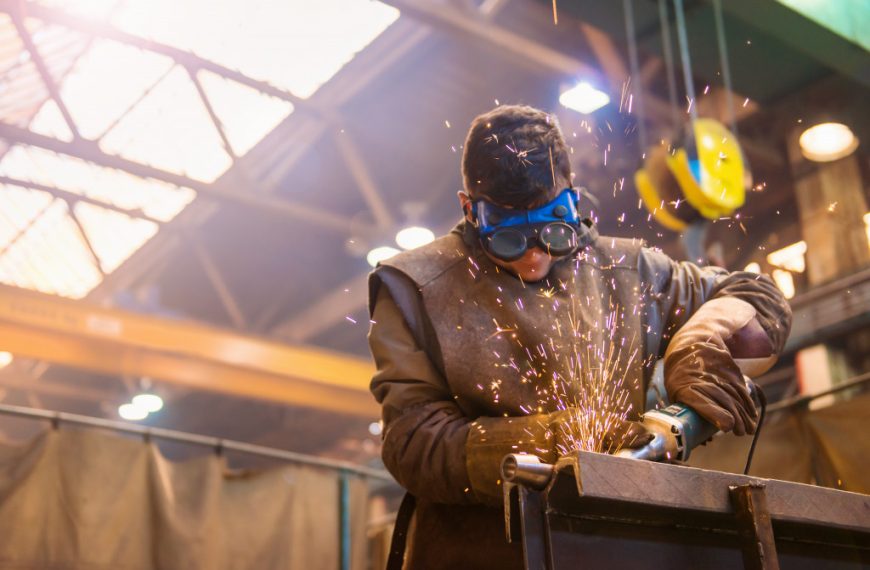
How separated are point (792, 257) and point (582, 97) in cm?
308

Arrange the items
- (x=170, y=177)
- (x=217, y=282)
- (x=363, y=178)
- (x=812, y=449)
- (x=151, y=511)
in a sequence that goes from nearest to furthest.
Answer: (x=812, y=449), (x=151, y=511), (x=170, y=177), (x=363, y=178), (x=217, y=282)

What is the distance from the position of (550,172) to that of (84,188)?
819cm

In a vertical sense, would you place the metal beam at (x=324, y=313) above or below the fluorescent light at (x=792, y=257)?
above

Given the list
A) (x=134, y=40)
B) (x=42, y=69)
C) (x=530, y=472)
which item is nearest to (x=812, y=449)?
(x=530, y=472)

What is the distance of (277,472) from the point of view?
16.6 feet

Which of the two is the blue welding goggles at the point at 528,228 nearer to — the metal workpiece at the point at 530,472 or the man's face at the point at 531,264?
the man's face at the point at 531,264

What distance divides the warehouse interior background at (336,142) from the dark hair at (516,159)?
3.65m

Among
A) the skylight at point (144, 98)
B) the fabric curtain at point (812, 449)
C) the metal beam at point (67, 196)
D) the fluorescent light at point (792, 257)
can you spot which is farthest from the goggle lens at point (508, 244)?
the metal beam at point (67, 196)

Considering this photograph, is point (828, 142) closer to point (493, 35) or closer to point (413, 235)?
point (493, 35)

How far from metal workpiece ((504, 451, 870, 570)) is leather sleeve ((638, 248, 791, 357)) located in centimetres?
54

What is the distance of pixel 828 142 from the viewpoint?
7496mm

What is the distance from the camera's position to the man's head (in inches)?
77.4

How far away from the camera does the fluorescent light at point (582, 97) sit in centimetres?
689

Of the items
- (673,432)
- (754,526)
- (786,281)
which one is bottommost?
(754,526)
